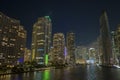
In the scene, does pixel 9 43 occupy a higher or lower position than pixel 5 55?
higher

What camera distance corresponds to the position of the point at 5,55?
610 ft

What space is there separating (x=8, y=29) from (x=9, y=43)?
51.0 feet

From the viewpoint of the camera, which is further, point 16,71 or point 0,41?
point 0,41

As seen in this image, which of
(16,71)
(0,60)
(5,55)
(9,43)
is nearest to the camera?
(16,71)

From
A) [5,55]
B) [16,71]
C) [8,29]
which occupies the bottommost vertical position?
[16,71]

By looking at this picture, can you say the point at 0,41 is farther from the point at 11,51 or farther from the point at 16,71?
the point at 16,71

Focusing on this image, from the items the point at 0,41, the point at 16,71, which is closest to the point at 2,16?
the point at 0,41

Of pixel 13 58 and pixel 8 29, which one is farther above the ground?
pixel 8 29

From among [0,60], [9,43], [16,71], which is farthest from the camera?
[9,43]

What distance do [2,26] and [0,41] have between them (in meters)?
18.1

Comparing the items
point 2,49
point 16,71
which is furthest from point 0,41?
point 16,71

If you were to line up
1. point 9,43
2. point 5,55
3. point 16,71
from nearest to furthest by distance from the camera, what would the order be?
point 16,71 < point 5,55 < point 9,43

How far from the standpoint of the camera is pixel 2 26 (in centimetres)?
18888

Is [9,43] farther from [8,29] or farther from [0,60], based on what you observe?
[0,60]
